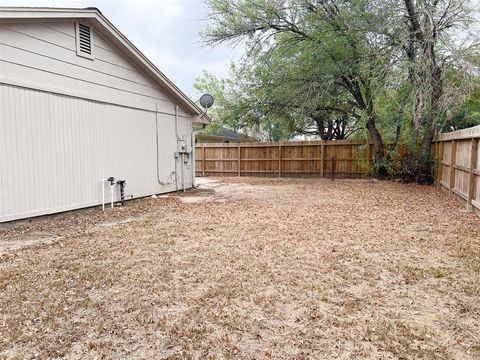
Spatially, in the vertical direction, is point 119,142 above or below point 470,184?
above

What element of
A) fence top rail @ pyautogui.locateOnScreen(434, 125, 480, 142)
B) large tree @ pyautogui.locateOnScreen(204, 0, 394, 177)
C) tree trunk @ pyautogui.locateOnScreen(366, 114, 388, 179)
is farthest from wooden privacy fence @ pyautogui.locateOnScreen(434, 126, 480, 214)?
tree trunk @ pyautogui.locateOnScreen(366, 114, 388, 179)

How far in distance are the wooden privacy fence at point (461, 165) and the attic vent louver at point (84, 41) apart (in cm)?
748

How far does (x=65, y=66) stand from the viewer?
6340 mm

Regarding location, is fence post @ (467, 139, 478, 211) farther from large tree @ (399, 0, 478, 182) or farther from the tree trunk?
the tree trunk

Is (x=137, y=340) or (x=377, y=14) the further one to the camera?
(x=377, y=14)

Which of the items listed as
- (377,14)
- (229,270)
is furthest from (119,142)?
(377,14)

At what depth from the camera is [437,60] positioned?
916 centimetres

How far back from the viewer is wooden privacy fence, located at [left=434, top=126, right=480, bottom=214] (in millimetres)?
6316

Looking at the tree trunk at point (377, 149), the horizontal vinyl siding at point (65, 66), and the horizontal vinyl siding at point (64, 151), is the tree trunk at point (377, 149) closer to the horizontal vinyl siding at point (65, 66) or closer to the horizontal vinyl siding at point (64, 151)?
the horizontal vinyl siding at point (64, 151)

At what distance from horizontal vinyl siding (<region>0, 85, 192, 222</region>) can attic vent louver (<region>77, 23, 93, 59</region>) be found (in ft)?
3.11

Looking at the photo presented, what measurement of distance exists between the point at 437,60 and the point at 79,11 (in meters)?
8.67

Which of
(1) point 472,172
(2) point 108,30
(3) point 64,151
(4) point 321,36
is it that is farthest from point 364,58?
(3) point 64,151

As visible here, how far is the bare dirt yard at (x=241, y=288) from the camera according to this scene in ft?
7.22

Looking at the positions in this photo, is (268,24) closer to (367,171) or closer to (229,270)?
(367,171)
